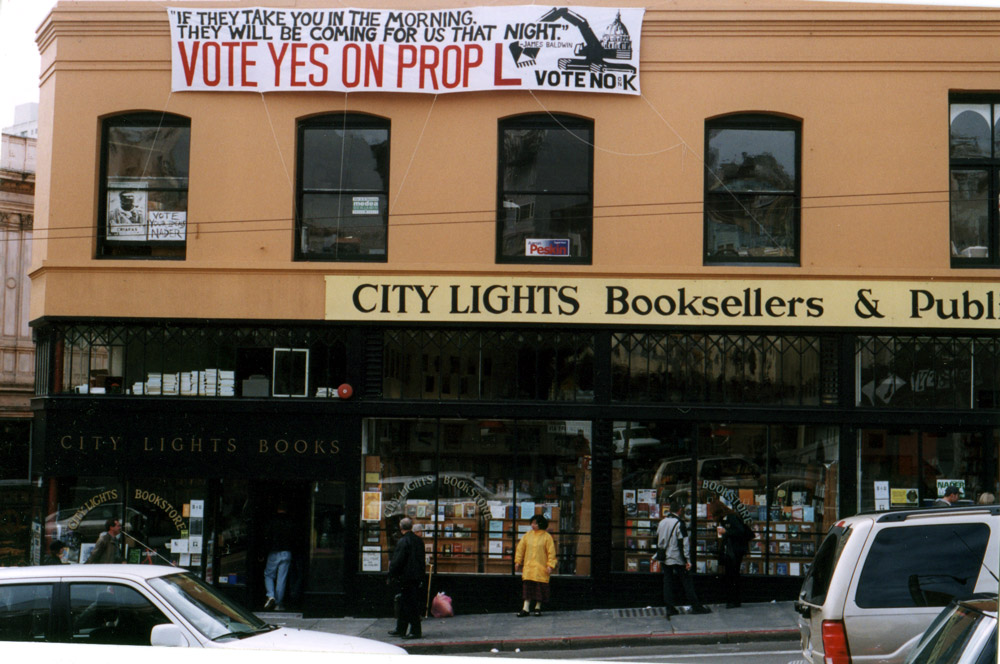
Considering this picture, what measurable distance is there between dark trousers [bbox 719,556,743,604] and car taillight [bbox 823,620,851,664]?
244 inches

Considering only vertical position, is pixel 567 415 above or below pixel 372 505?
above

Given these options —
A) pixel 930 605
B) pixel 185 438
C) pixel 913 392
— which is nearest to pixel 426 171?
pixel 185 438

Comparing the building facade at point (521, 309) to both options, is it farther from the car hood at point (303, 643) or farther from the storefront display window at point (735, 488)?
the car hood at point (303, 643)

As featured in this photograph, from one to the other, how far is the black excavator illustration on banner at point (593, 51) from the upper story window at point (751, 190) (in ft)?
4.82

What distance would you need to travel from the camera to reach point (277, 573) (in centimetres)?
1355

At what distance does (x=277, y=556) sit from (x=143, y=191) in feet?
15.5

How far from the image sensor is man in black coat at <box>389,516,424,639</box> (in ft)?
38.4

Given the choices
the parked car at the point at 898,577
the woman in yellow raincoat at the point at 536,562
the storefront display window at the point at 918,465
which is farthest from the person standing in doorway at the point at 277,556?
the parked car at the point at 898,577

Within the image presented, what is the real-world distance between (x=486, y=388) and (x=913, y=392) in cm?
524

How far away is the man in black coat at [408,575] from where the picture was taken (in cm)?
1170

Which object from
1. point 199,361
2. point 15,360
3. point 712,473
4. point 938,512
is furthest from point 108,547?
point 938,512

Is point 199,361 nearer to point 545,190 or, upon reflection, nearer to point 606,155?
point 545,190

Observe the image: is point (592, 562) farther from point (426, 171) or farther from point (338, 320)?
point (426, 171)

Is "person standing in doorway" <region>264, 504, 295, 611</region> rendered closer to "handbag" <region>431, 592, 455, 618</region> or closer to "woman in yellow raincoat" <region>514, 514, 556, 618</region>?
"handbag" <region>431, 592, 455, 618</region>
